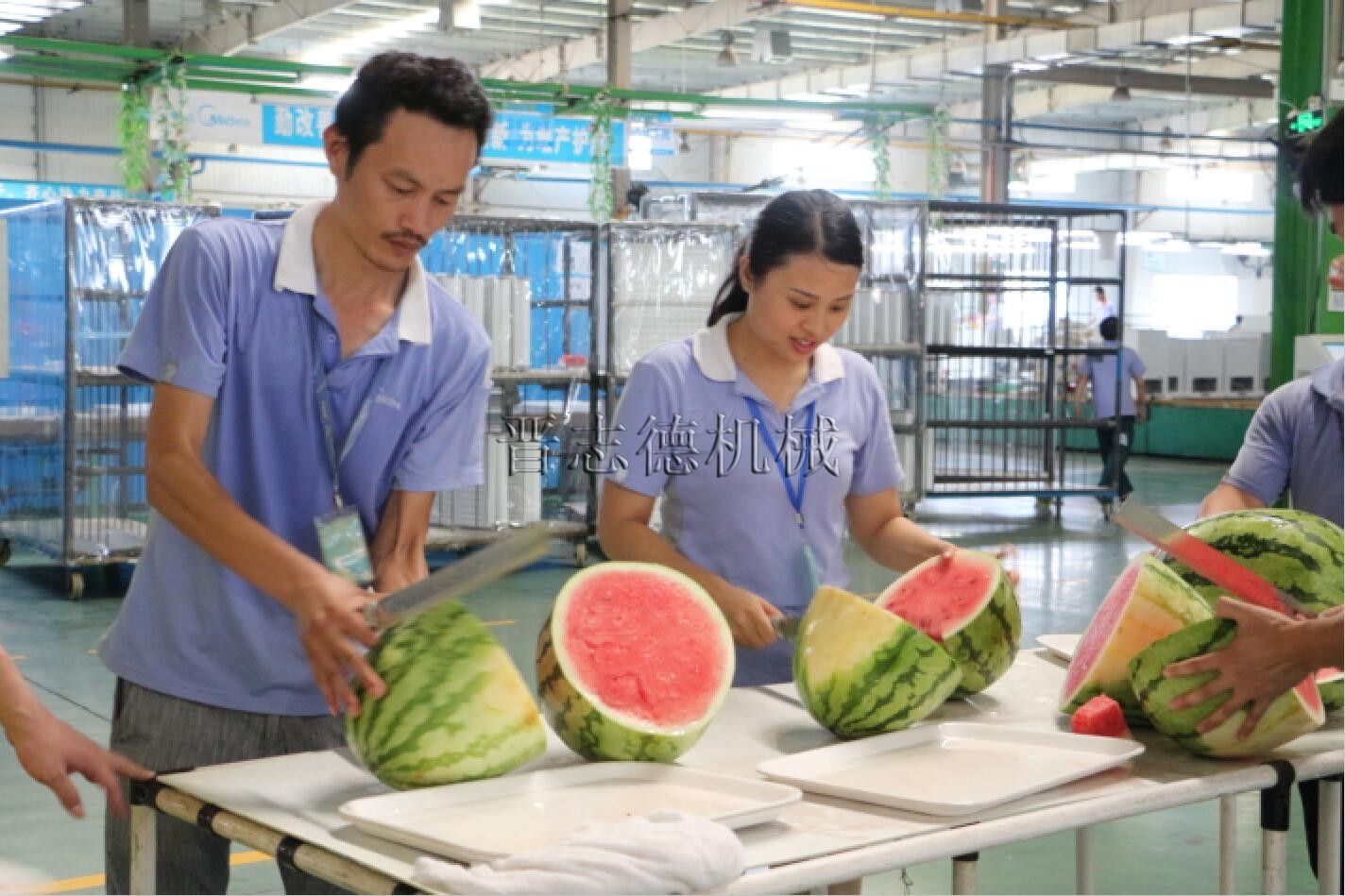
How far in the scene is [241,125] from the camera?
13.9 meters

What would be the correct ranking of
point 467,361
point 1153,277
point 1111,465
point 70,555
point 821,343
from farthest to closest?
point 1153,277 < point 1111,465 < point 70,555 < point 821,343 < point 467,361

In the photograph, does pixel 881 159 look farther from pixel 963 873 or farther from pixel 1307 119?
pixel 963 873

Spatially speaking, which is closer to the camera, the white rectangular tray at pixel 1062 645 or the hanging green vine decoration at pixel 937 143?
the white rectangular tray at pixel 1062 645

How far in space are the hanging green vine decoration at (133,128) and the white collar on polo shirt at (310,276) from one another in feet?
30.5

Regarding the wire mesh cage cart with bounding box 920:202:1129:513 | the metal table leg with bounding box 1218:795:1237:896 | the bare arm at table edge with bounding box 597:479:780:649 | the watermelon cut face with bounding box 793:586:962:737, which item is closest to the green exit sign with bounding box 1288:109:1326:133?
the wire mesh cage cart with bounding box 920:202:1129:513

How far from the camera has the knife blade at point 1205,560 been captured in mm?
2092

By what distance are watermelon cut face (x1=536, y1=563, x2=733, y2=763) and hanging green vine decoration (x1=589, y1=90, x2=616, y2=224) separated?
416 inches

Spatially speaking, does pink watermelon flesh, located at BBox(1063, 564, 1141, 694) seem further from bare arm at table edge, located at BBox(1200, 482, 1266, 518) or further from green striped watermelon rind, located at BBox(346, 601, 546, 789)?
green striped watermelon rind, located at BBox(346, 601, 546, 789)

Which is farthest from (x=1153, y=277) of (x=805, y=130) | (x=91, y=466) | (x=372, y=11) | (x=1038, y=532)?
(x=91, y=466)

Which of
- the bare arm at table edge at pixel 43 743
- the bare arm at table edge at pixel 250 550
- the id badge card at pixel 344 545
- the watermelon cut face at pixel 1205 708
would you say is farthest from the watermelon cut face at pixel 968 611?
the bare arm at table edge at pixel 43 743

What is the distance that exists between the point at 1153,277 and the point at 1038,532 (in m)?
19.7

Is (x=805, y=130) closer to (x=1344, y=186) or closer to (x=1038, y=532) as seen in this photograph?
(x=1038, y=532)

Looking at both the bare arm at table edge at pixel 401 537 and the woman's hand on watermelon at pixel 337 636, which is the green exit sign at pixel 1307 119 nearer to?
the bare arm at table edge at pixel 401 537

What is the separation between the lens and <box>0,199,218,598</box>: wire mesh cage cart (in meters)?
8.14
